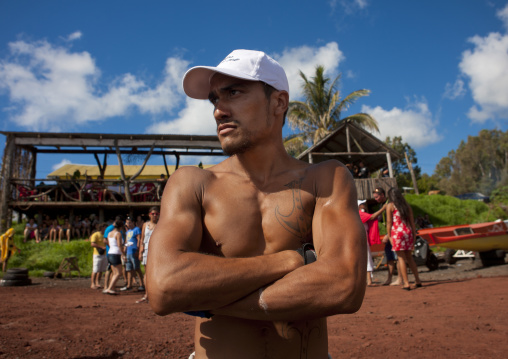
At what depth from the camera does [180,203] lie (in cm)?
155

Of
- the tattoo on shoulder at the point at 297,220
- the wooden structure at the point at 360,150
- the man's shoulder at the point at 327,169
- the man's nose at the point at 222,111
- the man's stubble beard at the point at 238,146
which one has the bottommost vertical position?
the tattoo on shoulder at the point at 297,220

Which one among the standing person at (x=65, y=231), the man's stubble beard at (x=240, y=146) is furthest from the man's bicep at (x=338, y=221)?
the standing person at (x=65, y=231)

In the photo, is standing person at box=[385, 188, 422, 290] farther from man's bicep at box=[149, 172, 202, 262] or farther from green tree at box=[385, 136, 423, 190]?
green tree at box=[385, 136, 423, 190]

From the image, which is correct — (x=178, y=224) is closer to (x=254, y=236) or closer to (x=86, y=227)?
(x=254, y=236)

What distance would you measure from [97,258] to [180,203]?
9054mm

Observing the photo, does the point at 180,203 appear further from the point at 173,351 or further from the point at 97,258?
the point at 97,258

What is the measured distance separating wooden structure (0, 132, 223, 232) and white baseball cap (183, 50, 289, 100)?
51.7ft

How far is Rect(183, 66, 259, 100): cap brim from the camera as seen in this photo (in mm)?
1743

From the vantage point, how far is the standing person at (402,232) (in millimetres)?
6559

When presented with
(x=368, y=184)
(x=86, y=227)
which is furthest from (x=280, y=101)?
(x=368, y=184)

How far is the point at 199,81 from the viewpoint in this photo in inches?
72.4

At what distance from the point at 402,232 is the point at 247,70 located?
5.75 m

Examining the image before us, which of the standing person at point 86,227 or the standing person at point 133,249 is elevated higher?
the standing person at point 86,227

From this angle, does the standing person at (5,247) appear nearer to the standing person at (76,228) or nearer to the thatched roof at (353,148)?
the standing person at (76,228)
